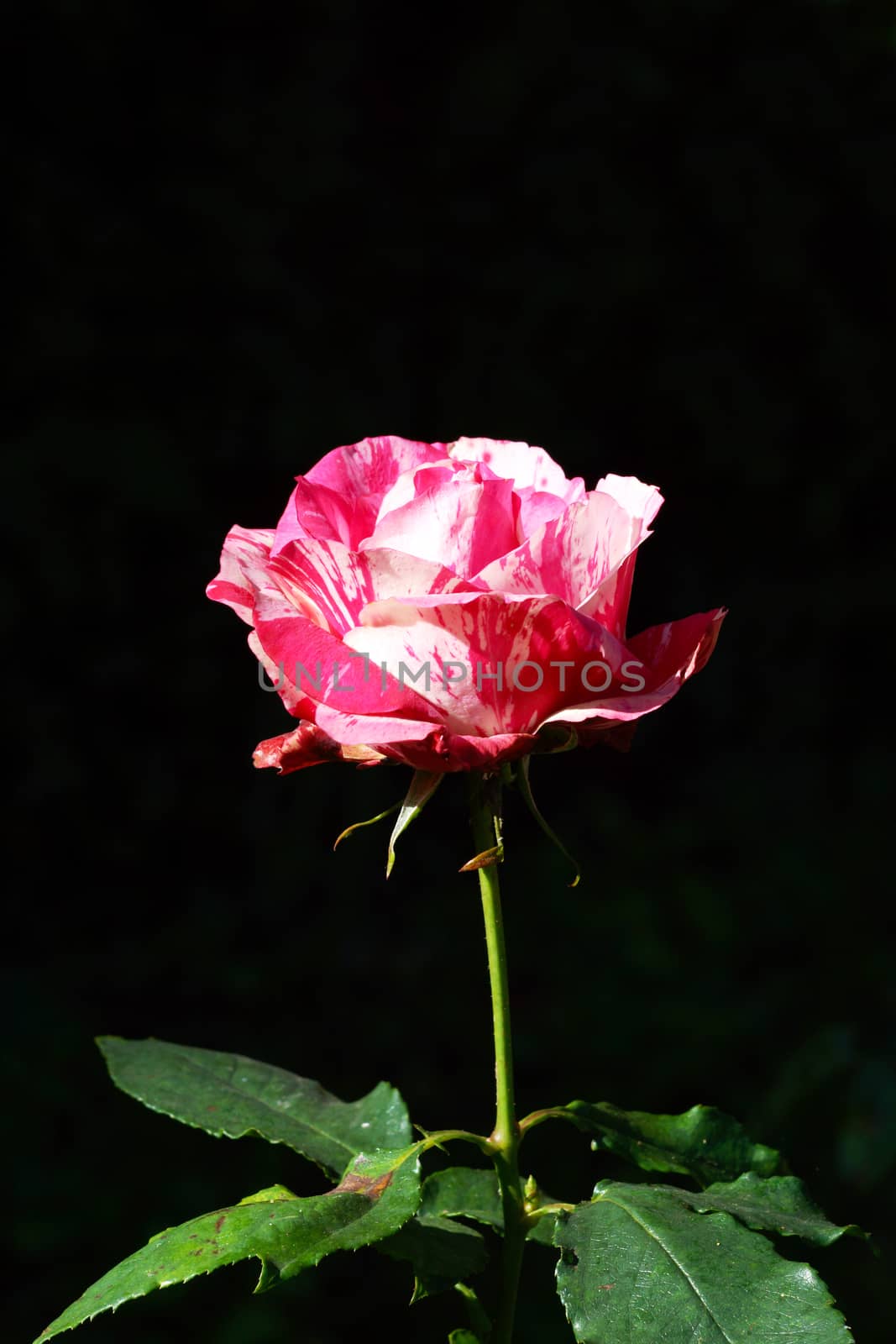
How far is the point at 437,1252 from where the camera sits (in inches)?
22.0

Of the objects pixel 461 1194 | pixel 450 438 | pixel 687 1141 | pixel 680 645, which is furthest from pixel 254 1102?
pixel 450 438

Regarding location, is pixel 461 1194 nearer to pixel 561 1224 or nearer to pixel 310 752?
pixel 561 1224

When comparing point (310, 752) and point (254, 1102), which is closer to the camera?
point (310, 752)

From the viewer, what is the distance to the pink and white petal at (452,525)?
524mm

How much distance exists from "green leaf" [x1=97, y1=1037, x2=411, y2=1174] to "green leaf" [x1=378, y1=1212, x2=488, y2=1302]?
5 centimetres

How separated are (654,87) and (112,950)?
196cm

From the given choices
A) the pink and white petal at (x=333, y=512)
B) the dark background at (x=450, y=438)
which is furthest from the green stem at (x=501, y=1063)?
the dark background at (x=450, y=438)

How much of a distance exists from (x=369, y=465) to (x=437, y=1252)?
35 cm

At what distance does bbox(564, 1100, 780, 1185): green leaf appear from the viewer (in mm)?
595

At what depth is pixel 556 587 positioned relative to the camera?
524mm

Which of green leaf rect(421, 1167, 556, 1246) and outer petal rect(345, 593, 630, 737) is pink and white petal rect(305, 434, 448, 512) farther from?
green leaf rect(421, 1167, 556, 1246)

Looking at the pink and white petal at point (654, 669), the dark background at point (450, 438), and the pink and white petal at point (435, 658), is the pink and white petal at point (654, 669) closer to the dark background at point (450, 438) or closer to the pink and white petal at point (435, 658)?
the pink and white petal at point (435, 658)

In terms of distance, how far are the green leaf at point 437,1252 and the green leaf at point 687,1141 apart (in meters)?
0.07

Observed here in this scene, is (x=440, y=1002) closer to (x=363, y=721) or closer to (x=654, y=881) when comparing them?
(x=654, y=881)
